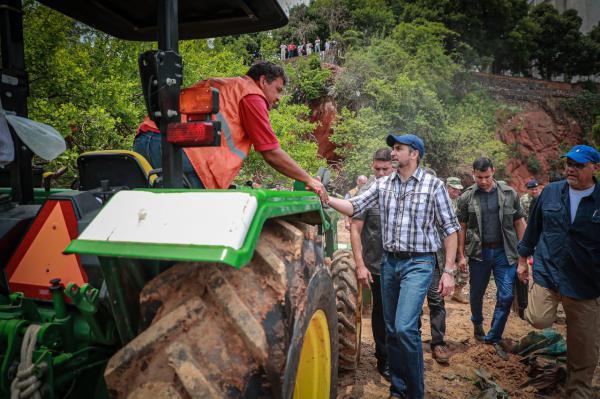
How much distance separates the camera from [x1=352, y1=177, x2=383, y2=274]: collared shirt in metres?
4.31

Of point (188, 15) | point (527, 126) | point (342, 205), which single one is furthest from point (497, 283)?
point (527, 126)

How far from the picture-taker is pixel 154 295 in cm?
133

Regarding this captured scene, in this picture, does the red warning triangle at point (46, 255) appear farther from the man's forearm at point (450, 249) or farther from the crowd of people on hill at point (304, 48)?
the crowd of people on hill at point (304, 48)

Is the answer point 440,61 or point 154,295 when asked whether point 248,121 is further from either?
point 440,61

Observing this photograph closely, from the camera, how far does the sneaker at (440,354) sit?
174 inches

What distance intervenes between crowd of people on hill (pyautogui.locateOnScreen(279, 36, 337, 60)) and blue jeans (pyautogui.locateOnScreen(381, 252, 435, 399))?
2699cm

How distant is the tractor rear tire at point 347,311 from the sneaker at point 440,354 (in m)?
1.21

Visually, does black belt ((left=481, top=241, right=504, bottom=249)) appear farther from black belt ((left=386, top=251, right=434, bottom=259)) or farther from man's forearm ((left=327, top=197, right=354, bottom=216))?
man's forearm ((left=327, top=197, right=354, bottom=216))

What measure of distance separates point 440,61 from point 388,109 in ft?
18.3

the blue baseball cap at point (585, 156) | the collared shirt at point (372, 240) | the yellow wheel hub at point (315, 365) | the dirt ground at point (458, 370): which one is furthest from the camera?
the collared shirt at point (372, 240)

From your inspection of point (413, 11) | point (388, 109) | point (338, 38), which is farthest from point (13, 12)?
point (413, 11)

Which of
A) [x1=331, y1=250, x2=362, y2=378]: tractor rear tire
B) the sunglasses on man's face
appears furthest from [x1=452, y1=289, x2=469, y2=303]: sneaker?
the sunglasses on man's face

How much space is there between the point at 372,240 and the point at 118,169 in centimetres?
278

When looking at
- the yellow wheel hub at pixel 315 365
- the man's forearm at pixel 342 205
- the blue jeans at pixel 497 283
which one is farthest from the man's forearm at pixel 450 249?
the blue jeans at pixel 497 283
